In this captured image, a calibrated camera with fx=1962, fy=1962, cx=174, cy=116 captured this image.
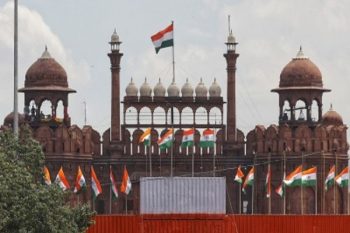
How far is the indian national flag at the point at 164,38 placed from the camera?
11969 cm

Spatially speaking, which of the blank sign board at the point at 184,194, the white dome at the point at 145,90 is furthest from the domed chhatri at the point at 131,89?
the blank sign board at the point at 184,194

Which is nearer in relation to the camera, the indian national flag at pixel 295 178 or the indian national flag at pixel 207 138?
the indian national flag at pixel 295 178

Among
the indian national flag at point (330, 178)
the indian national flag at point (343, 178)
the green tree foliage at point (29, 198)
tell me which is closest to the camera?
the green tree foliage at point (29, 198)

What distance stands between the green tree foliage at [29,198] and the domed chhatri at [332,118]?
61871 mm

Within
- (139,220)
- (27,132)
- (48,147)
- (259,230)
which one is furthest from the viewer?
(48,147)

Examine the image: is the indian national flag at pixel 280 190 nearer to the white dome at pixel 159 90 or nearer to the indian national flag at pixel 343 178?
the indian national flag at pixel 343 178

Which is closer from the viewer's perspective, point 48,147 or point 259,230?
point 259,230

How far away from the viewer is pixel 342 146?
123188 millimetres

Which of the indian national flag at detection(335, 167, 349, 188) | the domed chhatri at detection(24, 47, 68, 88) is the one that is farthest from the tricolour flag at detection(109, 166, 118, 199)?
the indian national flag at detection(335, 167, 349, 188)

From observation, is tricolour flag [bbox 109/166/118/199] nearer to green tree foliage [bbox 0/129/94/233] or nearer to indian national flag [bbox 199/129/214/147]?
indian national flag [bbox 199/129/214/147]

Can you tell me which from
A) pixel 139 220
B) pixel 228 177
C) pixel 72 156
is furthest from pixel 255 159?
pixel 139 220

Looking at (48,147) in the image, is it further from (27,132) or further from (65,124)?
(27,132)

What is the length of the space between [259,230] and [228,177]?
140ft

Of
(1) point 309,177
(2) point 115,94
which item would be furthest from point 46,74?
(1) point 309,177
